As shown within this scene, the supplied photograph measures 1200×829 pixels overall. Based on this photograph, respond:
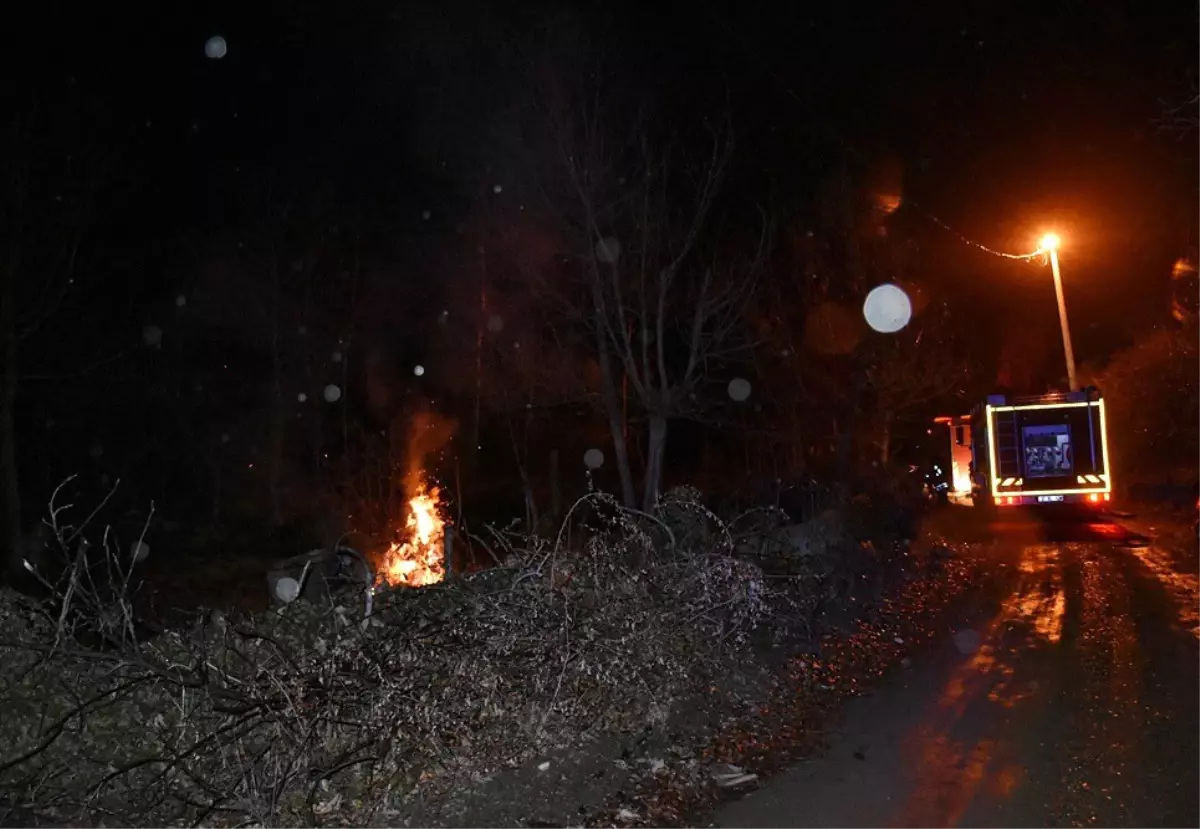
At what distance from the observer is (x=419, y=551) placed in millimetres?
15312

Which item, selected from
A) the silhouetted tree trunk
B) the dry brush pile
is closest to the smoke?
the silhouetted tree trunk

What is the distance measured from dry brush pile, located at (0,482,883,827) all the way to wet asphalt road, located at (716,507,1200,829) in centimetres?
145

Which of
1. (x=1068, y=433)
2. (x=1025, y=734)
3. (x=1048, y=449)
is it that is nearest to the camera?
(x=1025, y=734)

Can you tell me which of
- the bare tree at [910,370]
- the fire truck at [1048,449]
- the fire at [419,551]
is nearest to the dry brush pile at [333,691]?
the fire at [419,551]

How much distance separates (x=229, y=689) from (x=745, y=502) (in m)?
11.6

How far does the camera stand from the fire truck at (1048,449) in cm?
2144

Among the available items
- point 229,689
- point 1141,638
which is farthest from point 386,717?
point 1141,638

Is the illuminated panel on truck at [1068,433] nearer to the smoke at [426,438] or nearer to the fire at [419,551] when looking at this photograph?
the fire at [419,551]

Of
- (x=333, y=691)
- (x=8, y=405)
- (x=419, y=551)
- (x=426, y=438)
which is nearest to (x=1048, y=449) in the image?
(x=419, y=551)

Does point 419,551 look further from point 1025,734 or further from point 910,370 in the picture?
point 910,370

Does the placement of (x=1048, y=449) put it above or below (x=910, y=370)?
below

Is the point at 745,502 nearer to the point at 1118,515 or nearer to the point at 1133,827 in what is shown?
the point at 1133,827

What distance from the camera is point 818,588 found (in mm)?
11133

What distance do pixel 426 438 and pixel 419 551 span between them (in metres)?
9.80
